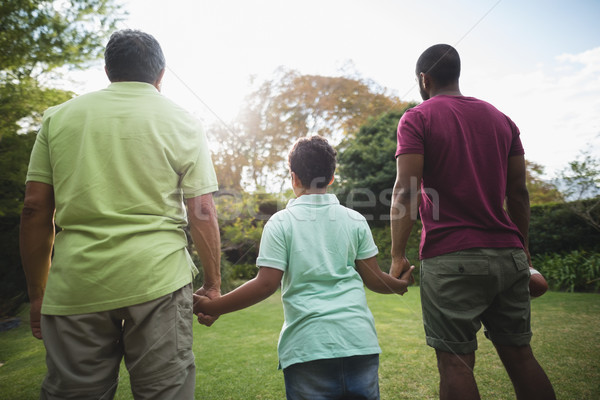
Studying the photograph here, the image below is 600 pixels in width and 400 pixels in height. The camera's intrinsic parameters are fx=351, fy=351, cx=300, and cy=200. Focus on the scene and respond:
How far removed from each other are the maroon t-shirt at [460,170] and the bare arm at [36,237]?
5.39 ft

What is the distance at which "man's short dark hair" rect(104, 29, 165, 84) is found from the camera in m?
1.50

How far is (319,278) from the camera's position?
151cm

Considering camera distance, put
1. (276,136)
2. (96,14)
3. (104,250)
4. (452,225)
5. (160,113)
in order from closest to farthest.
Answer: (104,250), (160,113), (452,225), (96,14), (276,136)

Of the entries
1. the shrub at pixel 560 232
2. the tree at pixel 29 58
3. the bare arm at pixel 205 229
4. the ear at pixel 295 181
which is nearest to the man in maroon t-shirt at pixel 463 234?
the ear at pixel 295 181

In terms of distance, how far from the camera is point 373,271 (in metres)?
1.71

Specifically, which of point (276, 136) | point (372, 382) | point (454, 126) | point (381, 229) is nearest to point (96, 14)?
point (454, 126)

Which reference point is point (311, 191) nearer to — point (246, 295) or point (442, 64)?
point (246, 295)

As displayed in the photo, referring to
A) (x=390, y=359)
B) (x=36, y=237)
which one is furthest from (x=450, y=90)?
(x=390, y=359)

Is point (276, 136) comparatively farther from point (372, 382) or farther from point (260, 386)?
point (372, 382)

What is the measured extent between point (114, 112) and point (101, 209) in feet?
1.25

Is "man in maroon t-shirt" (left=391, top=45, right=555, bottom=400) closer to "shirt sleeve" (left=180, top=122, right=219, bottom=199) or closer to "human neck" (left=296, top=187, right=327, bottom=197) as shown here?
"human neck" (left=296, top=187, right=327, bottom=197)

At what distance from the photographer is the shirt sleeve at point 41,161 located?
1.40 meters

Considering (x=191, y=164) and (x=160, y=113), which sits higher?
(x=160, y=113)

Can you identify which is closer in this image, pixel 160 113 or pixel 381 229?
pixel 160 113
